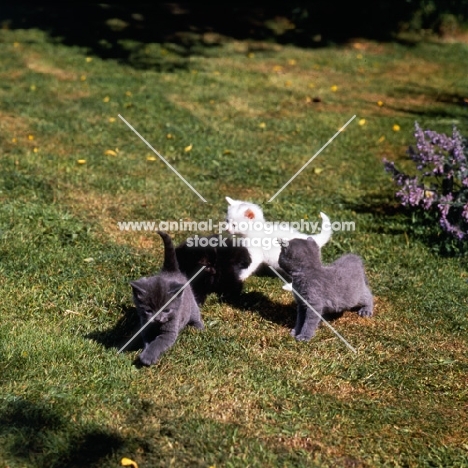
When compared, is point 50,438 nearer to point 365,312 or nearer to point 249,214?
point 365,312

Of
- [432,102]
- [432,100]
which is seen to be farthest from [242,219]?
[432,100]

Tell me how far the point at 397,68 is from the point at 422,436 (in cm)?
1094

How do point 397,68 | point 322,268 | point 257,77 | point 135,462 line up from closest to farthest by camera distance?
point 135,462 < point 322,268 < point 257,77 < point 397,68

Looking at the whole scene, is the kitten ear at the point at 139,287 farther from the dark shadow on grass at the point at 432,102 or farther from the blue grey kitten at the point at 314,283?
the dark shadow on grass at the point at 432,102

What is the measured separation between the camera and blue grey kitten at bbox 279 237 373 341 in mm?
4988

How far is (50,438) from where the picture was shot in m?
3.83

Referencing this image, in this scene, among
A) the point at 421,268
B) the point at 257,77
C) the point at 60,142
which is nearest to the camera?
the point at 421,268

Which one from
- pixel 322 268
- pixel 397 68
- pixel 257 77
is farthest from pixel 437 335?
pixel 397 68

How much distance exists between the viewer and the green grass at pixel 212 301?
3965mm

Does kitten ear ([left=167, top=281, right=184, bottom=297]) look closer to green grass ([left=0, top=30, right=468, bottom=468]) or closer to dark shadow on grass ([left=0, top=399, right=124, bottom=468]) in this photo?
green grass ([left=0, top=30, right=468, bottom=468])

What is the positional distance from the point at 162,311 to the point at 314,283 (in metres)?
1.10

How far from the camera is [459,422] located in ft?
13.8

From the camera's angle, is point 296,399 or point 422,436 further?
point 296,399

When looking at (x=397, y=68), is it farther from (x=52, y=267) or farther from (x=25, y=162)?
(x=52, y=267)
